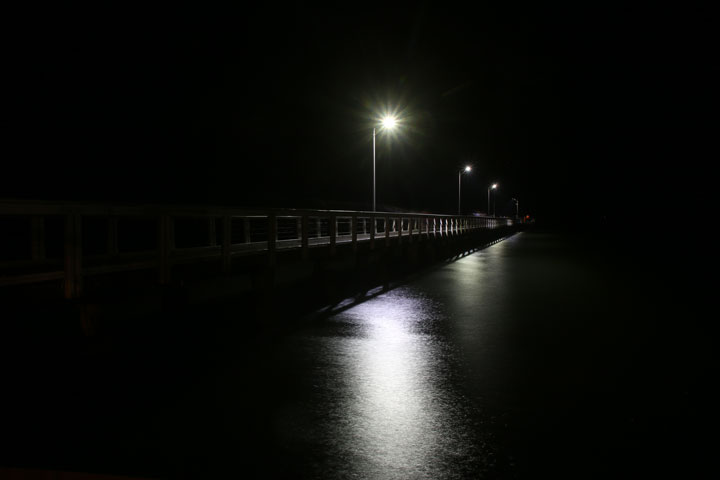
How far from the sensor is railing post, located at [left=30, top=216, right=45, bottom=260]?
845cm

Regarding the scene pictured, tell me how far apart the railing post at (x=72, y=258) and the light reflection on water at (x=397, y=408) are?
315 cm

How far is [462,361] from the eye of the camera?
700 cm

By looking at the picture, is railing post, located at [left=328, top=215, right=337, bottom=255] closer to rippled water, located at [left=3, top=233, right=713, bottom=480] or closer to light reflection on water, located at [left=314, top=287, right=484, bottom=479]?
rippled water, located at [left=3, top=233, right=713, bottom=480]

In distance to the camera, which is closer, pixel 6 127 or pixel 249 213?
pixel 249 213

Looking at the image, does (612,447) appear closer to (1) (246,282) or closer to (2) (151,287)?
(2) (151,287)

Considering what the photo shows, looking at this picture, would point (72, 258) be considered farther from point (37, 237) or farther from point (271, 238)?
point (271, 238)

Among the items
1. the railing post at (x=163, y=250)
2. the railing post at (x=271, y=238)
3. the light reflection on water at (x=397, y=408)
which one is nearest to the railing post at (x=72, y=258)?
the railing post at (x=163, y=250)

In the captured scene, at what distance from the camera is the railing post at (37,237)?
27.7 ft

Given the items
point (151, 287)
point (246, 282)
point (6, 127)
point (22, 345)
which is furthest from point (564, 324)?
point (6, 127)

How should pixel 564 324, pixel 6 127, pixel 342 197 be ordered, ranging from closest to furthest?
pixel 564 324 → pixel 6 127 → pixel 342 197

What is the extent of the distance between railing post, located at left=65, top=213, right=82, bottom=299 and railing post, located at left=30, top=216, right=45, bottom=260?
1887 millimetres

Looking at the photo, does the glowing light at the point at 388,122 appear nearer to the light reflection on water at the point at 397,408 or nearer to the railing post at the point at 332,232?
the railing post at the point at 332,232

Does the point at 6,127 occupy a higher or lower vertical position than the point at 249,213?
higher

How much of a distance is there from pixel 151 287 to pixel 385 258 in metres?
10.3
